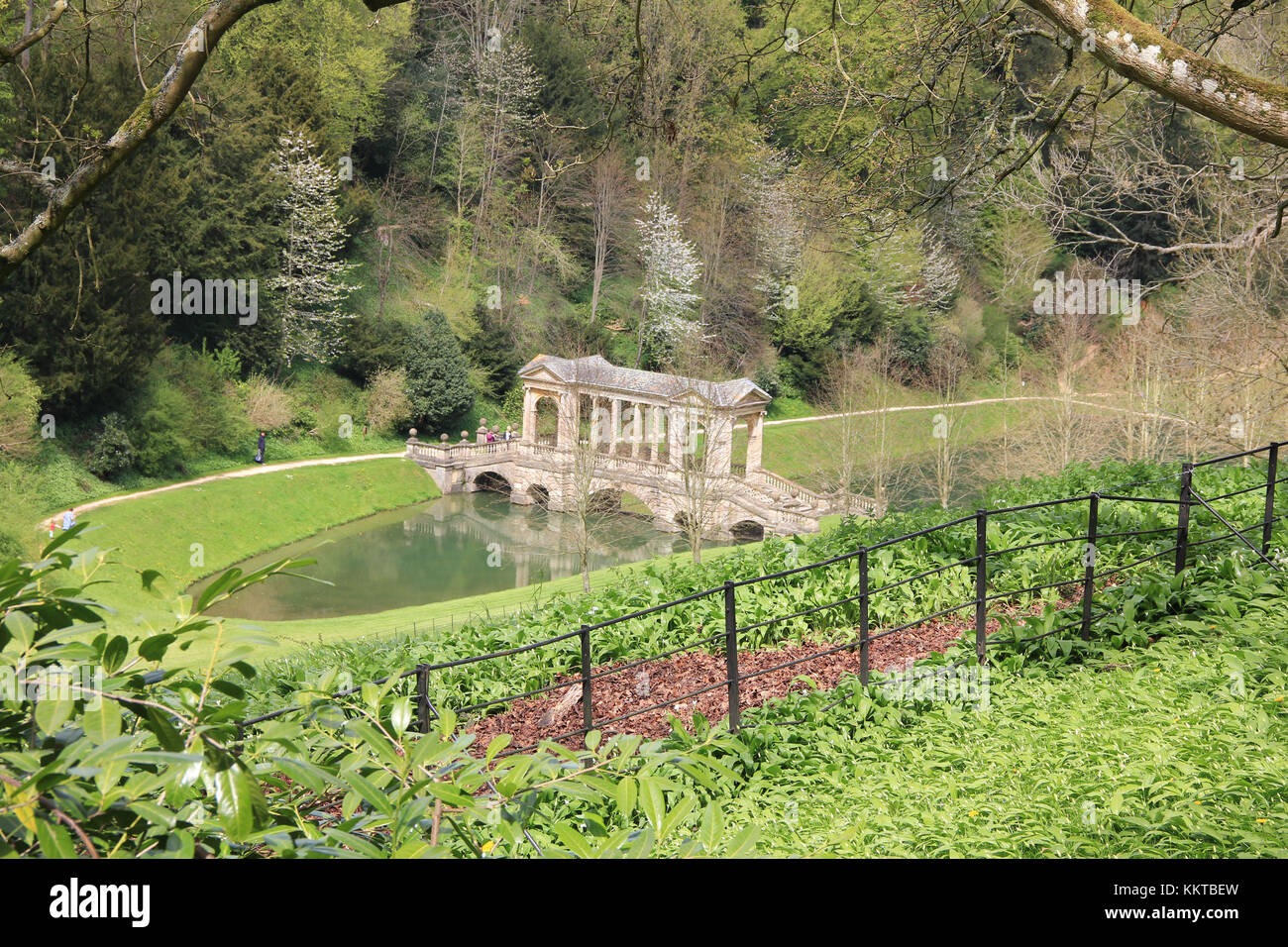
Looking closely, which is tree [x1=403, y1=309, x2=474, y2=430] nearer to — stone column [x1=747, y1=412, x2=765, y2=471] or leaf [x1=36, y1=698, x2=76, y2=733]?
stone column [x1=747, y1=412, x2=765, y2=471]

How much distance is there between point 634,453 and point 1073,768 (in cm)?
3164

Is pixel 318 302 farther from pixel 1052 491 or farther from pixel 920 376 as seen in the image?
pixel 1052 491

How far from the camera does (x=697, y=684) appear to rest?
6820 mm

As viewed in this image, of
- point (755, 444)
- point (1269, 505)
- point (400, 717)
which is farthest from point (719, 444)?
point (400, 717)

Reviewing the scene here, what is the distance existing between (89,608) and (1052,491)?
979 cm

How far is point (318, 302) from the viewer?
39125mm

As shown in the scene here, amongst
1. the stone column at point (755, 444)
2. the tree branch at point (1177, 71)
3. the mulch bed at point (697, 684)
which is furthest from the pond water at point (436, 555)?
the tree branch at point (1177, 71)

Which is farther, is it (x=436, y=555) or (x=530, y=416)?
(x=530, y=416)

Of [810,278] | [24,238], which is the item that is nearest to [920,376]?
[810,278]

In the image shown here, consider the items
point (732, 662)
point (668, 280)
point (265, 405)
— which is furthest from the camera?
point (668, 280)

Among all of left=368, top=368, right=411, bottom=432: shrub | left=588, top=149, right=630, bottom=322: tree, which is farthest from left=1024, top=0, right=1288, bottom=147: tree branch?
left=588, top=149, right=630, bottom=322: tree

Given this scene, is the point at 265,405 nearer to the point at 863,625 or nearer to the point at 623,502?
the point at 623,502

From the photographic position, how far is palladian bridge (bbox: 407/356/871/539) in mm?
32094

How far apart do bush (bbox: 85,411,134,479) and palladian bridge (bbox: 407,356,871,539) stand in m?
9.67
